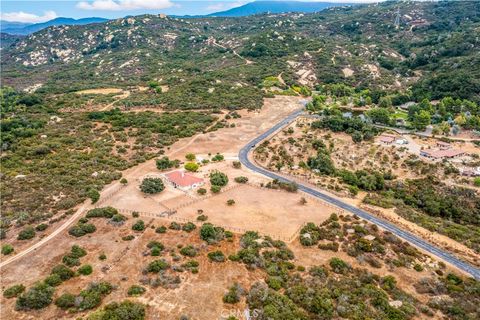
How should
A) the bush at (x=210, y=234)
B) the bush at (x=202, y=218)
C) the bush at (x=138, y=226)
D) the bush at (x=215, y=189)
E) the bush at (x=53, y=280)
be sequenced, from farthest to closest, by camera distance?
the bush at (x=215, y=189) < the bush at (x=202, y=218) < the bush at (x=138, y=226) < the bush at (x=210, y=234) < the bush at (x=53, y=280)

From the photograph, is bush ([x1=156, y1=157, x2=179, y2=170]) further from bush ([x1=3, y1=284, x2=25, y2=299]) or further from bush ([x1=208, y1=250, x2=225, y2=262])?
bush ([x1=3, y1=284, x2=25, y2=299])

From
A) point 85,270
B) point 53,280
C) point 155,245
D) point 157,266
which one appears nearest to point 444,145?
point 155,245

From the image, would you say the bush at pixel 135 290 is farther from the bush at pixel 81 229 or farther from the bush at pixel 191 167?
the bush at pixel 191 167

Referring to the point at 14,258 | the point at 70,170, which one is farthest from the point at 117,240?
the point at 70,170

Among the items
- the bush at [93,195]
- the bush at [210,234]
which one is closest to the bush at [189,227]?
the bush at [210,234]

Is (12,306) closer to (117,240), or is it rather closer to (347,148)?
(117,240)

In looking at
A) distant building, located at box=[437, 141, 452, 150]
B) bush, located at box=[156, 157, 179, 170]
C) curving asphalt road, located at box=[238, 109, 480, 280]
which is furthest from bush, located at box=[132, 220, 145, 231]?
distant building, located at box=[437, 141, 452, 150]
